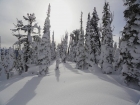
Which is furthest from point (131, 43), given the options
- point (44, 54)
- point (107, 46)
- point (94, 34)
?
point (94, 34)

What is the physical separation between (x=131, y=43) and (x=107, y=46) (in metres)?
7.95

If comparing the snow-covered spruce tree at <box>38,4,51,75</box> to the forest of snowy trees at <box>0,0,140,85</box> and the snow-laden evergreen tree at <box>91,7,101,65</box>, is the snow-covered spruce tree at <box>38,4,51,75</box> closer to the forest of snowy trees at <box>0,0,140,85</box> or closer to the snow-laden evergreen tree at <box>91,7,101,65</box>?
the forest of snowy trees at <box>0,0,140,85</box>

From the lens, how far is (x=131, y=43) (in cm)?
1283

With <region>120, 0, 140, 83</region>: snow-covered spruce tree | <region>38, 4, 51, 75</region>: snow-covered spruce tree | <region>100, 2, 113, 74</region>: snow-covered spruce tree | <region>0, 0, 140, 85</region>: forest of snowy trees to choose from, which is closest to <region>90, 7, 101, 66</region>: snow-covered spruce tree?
<region>0, 0, 140, 85</region>: forest of snowy trees

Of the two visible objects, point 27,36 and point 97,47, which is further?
point 97,47

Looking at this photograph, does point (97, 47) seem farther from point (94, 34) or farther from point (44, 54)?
point (44, 54)

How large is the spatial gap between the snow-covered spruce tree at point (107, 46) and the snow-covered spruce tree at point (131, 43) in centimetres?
647

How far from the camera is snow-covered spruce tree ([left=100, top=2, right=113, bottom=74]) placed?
2011 cm

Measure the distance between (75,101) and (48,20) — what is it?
1705cm

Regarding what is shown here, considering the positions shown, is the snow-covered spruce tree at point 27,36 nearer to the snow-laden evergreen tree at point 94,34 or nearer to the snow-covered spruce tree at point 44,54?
the snow-covered spruce tree at point 44,54

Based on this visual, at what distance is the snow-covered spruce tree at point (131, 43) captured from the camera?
1242 centimetres

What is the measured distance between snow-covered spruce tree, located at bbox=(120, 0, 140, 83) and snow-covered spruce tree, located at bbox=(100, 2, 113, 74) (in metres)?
6.47

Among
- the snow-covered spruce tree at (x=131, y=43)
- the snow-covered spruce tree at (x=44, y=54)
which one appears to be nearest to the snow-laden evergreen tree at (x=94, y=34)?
the snow-covered spruce tree at (x=44, y=54)

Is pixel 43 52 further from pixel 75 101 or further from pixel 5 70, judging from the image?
pixel 75 101
